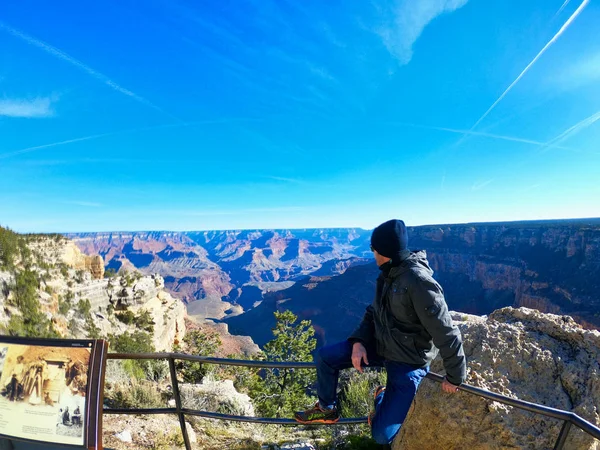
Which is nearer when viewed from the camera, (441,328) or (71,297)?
(441,328)

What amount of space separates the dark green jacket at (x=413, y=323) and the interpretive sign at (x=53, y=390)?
1.91 meters

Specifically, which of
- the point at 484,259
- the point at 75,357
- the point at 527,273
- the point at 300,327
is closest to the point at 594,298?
the point at 527,273

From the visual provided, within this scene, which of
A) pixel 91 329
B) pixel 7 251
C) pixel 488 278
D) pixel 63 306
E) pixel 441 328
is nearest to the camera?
pixel 441 328

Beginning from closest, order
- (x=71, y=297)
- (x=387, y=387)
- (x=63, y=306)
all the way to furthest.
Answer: (x=387, y=387), (x=63, y=306), (x=71, y=297)

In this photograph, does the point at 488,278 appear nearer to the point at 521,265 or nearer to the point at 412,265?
the point at 521,265

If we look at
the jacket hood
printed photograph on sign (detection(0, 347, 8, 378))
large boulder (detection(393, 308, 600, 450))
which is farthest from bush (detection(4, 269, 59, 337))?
the jacket hood

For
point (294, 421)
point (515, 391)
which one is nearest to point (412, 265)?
point (515, 391)

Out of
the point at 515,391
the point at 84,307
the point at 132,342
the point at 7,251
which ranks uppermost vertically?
the point at 7,251

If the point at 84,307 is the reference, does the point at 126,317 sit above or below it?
below

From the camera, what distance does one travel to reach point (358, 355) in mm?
2512

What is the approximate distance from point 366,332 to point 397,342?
361 mm

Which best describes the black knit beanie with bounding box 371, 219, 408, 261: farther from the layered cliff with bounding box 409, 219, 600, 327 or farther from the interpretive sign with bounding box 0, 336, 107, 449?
the layered cliff with bounding box 409, 219, 600, 327

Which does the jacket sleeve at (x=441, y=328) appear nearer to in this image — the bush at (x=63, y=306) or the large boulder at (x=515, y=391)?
the large boulder at (x=515, y=391)

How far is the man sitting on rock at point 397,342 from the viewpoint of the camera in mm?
2107
